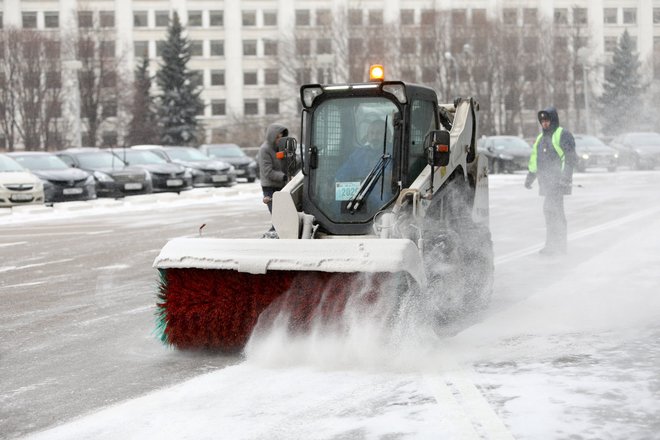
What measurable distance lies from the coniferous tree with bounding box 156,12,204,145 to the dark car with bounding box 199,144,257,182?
32187 millimetres

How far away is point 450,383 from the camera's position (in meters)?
6.13

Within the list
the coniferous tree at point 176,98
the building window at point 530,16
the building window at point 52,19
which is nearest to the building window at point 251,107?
the building window at point 52,19

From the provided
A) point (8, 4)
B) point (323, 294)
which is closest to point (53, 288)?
point (323, 294)

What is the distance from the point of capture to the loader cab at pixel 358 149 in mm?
7883

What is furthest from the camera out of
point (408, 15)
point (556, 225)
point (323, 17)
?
point (408, 15)

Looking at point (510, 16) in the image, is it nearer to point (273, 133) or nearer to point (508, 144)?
point (508, 144)

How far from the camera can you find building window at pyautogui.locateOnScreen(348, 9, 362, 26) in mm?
75750

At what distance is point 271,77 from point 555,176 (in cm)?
8420

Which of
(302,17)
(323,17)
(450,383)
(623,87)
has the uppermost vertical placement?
(302,17)

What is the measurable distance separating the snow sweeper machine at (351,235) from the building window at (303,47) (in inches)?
2706

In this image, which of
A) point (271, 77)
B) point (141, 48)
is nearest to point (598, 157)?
point (271, 77)

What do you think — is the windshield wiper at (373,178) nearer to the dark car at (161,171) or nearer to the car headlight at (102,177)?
the car headlight at (102,177)

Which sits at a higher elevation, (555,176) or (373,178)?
A: (373,178)

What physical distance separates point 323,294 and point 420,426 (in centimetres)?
183
